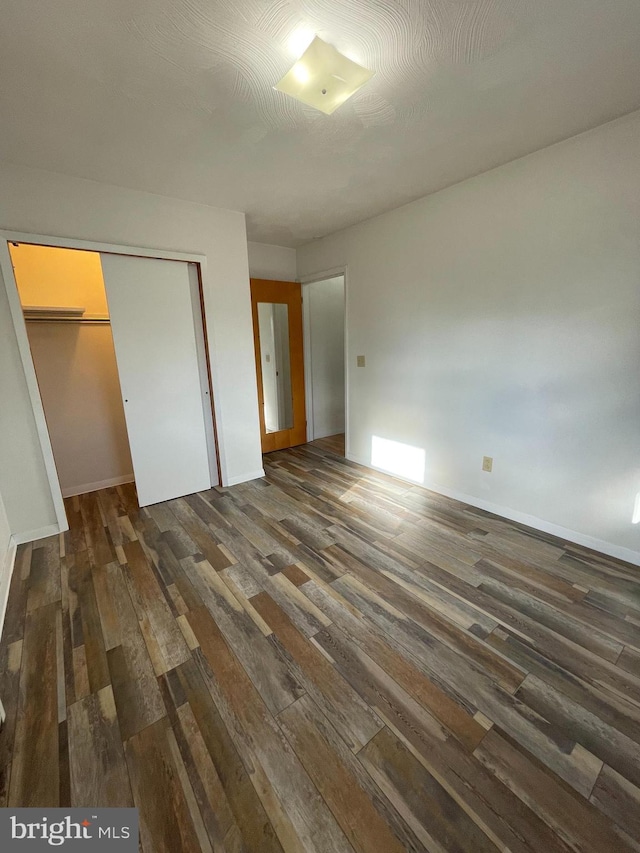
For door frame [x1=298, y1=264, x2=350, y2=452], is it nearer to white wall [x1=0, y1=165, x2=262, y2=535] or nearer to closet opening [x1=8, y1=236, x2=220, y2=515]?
white wall [x1=0, y1=165, x2=262, y2=535]

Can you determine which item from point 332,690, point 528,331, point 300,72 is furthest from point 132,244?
point 332,690

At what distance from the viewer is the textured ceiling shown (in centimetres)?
123

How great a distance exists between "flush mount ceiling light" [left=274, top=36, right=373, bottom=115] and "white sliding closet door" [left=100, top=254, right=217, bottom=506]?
1764 millimetres

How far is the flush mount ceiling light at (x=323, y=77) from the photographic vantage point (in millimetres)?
1381

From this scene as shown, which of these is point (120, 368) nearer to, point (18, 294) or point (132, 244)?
point (18, 294)

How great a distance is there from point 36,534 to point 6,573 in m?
→ 0.57

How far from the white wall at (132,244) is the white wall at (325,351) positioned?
135cm

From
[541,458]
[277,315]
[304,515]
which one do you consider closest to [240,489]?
[304,515]

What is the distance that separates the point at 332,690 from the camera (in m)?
1.38

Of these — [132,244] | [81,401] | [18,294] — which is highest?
[132,244]

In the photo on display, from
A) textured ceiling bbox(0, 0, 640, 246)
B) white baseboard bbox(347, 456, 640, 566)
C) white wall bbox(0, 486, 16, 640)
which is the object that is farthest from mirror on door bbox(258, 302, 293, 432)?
white wall bbox(0, 486, 16, 640)

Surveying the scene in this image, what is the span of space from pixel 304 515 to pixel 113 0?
2801 mm

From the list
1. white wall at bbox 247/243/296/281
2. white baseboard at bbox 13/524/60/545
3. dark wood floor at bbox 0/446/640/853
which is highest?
white wall at bbox 247/243/296/281

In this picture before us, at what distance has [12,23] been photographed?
3.96ft
